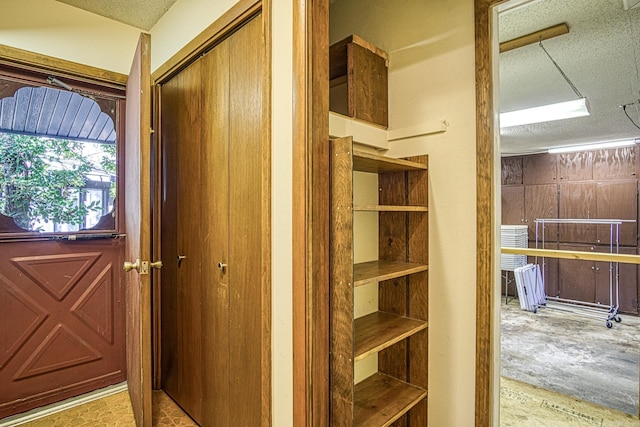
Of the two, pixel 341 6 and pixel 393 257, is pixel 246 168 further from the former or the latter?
pixel 341 6

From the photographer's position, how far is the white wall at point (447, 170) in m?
1.49

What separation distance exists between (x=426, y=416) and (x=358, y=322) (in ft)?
1.82

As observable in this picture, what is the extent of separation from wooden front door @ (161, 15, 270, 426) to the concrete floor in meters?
2.43

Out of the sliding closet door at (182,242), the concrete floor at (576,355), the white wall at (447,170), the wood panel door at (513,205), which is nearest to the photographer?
the white wall at (447,170)

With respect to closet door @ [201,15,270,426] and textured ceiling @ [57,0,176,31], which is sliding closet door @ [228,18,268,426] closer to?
closet door @ [201,15,270,426]

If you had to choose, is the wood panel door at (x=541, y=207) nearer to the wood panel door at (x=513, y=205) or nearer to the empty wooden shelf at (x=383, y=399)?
the wood panel door at (x=513, y=205)

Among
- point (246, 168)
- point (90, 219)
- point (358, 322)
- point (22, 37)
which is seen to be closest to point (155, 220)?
point (90, 219)

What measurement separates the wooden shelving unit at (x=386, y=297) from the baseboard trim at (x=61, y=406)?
1.74m

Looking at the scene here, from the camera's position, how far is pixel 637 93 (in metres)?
3.15

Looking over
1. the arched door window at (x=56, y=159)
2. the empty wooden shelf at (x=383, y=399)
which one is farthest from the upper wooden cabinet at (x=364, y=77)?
the arched door window at (x=56, y=159)

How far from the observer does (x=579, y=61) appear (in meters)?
2.49

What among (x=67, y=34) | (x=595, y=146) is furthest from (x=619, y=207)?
(x=67, y=34)

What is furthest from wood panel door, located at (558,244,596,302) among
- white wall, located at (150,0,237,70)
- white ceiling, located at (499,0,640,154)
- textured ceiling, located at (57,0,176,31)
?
textured ceiling, located at (57,0,176,31)

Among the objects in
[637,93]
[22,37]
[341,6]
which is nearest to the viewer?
[22,37]
